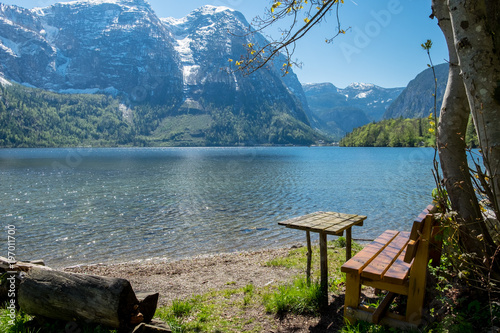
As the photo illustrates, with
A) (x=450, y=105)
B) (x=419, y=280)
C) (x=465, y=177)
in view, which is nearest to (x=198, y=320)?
(x=419, y=280)

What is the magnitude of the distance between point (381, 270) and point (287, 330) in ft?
6.63

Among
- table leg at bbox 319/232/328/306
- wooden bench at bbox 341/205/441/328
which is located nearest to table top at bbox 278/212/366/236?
table leg at bbox 319/232/328/306

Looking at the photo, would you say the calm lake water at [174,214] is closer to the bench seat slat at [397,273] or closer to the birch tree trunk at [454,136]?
the bench seat slat at [397,273]

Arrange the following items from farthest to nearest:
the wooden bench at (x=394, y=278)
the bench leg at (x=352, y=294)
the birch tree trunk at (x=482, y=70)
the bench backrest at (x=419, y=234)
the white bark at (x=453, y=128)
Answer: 1. the bench leg at (x=352, y=294)
2. the white bark at (x=453, y=128)
3. the wooden bench at (x=394, y=278)
4. the bench backrest at (x=419, y=234)
5. the birch tree trunk at (x=482, y=70)

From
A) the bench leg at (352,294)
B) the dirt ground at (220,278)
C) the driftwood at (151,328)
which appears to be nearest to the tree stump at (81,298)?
the driftwood at (151,328)

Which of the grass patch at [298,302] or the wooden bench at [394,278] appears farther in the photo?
the grass patch at [298,302]

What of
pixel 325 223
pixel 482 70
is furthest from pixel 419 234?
pixel 325 223

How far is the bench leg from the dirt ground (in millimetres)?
551

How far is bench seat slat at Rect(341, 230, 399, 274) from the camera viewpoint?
5012mm

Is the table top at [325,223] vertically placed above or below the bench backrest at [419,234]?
below

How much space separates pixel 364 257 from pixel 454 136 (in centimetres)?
243

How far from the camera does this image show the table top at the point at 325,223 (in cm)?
624

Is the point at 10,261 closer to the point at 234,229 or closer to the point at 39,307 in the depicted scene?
the point at 39,307

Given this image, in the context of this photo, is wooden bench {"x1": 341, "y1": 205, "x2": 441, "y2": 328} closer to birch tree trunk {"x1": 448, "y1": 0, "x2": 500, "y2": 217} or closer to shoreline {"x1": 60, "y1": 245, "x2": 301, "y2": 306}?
birch tree trunk {"x1": 448, "y1": 0, "x2": 500, "y2": 217}
